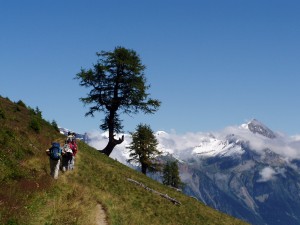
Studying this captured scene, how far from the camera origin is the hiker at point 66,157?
24.5 metres

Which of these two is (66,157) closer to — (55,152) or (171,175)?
(55,152)

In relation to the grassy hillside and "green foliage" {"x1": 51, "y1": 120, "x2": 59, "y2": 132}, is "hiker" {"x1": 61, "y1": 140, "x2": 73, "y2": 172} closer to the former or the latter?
the grassy hillside

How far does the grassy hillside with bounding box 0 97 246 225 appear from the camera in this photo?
15016 mm

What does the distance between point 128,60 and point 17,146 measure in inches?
1142

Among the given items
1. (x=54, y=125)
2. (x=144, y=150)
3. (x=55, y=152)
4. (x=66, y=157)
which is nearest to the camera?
(x=55, y=152)

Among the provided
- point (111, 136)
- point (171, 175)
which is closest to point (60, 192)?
point (111, 136)

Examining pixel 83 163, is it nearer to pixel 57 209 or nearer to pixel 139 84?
pixel 57 209

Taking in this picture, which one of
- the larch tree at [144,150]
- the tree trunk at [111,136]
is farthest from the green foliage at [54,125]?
the larch tree at [144,150]

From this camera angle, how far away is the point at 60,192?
1803 cm

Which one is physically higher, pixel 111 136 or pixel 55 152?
pixel 111 136

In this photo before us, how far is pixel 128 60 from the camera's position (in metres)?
51.1

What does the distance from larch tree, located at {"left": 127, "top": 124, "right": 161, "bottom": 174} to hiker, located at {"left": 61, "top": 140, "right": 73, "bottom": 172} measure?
51924mm

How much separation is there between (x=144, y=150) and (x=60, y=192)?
6089cm

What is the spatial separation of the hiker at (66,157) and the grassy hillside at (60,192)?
649 millimetres
